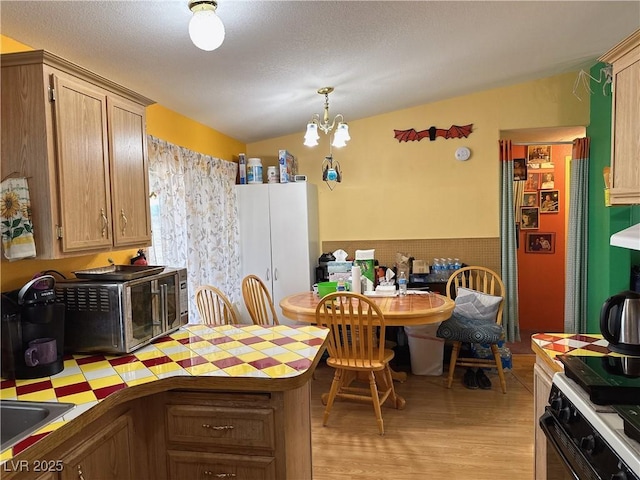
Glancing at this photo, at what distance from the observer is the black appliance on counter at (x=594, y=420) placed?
1.13 meters

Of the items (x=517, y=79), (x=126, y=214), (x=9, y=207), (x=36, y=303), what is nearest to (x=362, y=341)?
(x=126, y=214)

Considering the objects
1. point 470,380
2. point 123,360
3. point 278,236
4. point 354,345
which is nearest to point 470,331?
point 470,380

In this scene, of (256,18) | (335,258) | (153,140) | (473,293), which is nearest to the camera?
(256,18)

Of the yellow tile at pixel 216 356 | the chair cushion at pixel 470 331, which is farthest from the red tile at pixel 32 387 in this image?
the chair cushion at pixel 470 331

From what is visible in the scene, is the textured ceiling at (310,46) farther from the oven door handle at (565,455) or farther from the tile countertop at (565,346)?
the oven door handle at (565,455)

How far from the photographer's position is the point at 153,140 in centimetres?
275

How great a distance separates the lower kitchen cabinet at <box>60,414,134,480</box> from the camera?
4.37 feet

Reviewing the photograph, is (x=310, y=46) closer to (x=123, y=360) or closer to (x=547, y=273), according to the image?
(x=123, y=360)

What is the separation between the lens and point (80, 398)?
1429mm

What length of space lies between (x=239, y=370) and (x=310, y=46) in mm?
1736

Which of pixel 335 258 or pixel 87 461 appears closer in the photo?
pixel 87 461

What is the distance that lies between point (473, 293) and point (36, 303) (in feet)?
10.3

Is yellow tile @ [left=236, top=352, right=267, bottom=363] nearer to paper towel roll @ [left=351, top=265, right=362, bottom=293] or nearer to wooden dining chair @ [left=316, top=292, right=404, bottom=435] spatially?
wooden dining chair @ [left=316, top=292, right=404, bottom=435]

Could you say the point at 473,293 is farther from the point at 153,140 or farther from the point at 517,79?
the point at 153,140
